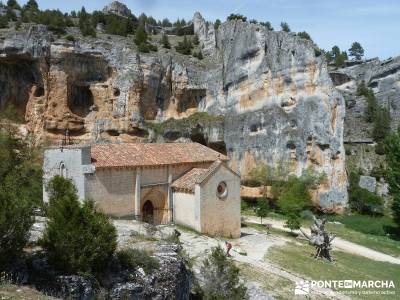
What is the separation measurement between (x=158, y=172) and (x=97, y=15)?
130ft

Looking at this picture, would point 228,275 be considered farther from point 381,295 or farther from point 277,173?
point 277,173

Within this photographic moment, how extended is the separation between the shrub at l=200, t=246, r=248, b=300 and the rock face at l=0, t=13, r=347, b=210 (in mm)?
31979

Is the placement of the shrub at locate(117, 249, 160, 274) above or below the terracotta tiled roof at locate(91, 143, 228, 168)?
below

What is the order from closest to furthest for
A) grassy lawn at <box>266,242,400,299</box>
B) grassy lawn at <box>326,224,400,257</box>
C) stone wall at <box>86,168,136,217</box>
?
grassy lawn at <box>266,242,400,299</box>, stone wall at <box>86,168,136,217</box>, grassy lawn at <box>326,224,400,257</box>

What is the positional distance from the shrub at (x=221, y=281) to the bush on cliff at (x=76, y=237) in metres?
4.18

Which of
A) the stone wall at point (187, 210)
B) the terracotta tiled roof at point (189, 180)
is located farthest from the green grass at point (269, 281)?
the terracotta tiled roof at point (189, 180)

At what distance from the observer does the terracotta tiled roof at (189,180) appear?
1252 inches

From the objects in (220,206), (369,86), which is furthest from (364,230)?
(369,86)

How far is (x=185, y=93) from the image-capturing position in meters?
55.8

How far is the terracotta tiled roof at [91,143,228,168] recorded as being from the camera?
30.7 metres

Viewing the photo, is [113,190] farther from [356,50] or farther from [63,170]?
[356,50]

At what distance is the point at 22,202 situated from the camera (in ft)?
49.1
